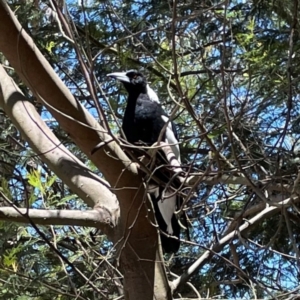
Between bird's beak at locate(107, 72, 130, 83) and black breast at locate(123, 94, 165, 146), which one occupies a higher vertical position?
bird's beak at locate(107, 72, 130, 83)

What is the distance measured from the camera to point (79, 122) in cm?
183

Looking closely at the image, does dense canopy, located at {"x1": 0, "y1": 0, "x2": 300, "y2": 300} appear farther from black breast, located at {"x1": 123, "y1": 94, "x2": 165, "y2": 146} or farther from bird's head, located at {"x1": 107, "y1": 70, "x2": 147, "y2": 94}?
black breast, located at {"x1": 123, "y1": 94, "x2": 165, "y2": 146}

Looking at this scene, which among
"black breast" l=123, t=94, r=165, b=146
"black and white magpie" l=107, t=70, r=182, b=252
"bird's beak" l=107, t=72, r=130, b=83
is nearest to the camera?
"black and white magpie" l=107, t=70, r=182, b=252

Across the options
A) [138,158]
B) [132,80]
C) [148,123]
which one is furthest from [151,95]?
[138,158]

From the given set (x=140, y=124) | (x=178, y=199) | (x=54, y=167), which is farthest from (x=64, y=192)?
(x=54, y=167)

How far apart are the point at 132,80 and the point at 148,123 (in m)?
0.25

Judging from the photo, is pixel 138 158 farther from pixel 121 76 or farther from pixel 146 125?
pixel 121 76

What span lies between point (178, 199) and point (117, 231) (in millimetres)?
567

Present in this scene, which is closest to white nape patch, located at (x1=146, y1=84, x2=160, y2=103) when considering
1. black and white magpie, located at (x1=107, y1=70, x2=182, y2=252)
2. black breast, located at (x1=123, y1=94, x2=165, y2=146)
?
black and white magpie, located at (x1=107, y1=70, x2=182, y2=252)

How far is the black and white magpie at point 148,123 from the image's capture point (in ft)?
8.50

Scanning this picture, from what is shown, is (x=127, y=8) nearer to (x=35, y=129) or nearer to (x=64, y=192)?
(x=64, y=192)

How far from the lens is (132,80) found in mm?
3043

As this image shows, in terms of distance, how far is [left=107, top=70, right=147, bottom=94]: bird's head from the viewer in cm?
304

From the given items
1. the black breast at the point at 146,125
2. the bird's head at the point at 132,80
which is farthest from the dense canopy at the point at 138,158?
the black breast at the point at 146,125
